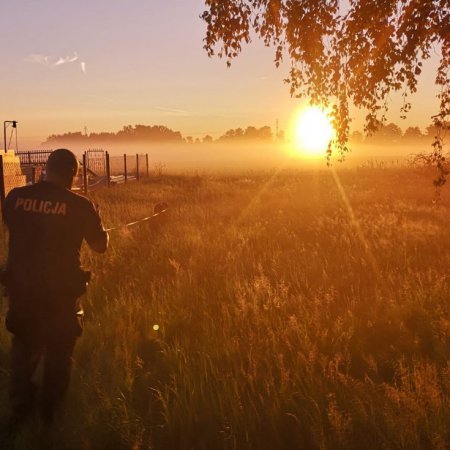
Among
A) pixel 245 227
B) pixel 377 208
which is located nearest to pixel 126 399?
pixel 245 227

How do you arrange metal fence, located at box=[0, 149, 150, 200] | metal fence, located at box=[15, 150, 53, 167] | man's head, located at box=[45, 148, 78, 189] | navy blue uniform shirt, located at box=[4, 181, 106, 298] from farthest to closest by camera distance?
metal fence, located at box=[15, 150, 53, 167]
metal fence, located at box=[0, 149, 150, 200]
man's head, located at box=[45, 148, 78, 189]
navy blue uniform shirt, located at box=[4, 181, 106, 298]

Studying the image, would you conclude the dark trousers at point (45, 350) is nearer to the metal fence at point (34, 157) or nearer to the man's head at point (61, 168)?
the man's head at point (61, 168)

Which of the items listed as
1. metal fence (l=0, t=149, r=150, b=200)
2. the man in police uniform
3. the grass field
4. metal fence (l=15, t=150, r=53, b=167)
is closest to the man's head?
the man in police uniform

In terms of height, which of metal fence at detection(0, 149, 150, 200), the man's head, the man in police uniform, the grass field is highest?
metal fence at detection(0, 149, 150, 200)

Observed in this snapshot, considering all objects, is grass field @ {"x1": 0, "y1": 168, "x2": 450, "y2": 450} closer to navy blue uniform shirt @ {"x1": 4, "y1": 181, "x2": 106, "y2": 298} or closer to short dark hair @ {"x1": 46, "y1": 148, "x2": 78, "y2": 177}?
navy blue uniform shirt @ {"x1": 4, "y1": 181, "x2": 106, "y2": 298}

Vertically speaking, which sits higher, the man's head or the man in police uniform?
the man's head

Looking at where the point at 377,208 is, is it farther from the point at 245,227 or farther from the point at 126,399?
the point at 126,399

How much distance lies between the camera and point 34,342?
3266mm

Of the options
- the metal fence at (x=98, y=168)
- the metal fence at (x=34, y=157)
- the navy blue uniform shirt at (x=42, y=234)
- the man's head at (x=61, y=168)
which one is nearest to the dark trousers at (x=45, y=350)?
the navy blue uniform shirt at (x=42, y=234)

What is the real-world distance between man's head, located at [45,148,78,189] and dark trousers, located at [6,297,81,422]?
0.87m

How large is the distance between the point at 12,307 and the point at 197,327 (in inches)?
83.9

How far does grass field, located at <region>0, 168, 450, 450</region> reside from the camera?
3113 mm

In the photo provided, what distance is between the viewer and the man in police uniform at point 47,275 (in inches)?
123

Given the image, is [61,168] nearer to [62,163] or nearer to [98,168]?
[62,163]
